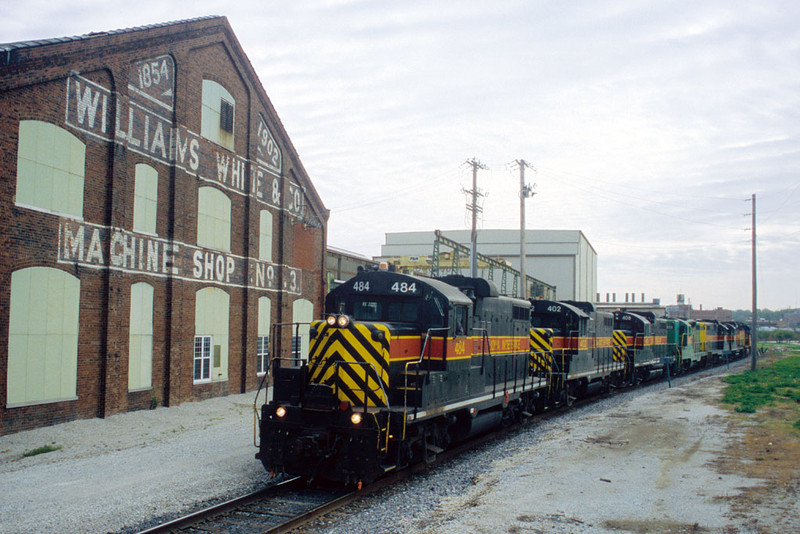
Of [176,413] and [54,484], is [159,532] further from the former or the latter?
[176,413]

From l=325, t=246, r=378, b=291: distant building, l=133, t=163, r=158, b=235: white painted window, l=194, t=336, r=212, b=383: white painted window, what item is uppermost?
l=133, t=163, r=158, b=235: white painted window

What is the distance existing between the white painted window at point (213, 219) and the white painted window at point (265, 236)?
6.54ft

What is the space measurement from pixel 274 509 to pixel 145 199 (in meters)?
12.6

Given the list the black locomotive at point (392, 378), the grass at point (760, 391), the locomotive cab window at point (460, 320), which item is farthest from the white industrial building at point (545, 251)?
→ the locomotive cab window at point (460, 320)

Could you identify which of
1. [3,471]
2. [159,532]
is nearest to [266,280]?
[3,471]

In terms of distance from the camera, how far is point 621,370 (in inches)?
1115

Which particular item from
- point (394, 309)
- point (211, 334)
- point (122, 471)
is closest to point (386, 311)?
point (394, 309)

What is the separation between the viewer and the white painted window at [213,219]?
21594 mm

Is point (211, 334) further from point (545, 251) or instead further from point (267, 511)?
point (545, 251)

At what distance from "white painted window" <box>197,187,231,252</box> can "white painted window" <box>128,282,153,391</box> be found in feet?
10.2

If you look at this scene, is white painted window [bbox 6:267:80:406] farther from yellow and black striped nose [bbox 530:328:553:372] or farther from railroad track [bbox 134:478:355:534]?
yellow and black striped nose [bbox 530:328:553:372]

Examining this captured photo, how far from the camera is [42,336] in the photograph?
15.7 metres

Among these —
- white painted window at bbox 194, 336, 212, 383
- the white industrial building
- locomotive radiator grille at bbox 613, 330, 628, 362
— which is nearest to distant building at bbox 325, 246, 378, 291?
white painted window at bbox 194, 336, 212, 383

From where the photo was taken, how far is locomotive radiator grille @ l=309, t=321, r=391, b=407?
10.5m
